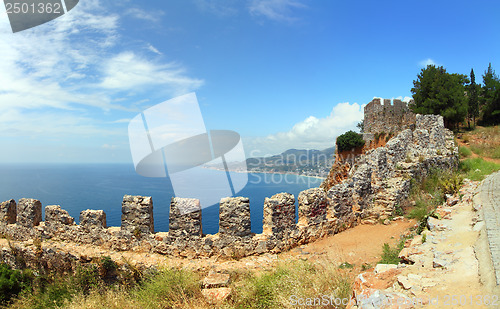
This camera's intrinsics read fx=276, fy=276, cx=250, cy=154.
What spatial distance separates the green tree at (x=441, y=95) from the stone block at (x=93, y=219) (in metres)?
21.1

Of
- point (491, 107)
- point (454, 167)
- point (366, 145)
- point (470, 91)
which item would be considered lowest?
point (454, 167)

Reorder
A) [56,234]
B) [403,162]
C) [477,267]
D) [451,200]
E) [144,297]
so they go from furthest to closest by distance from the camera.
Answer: [403,162] → [56,234] → [451,200] → [144,297] → [477,267]

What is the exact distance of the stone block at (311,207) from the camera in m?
8.66

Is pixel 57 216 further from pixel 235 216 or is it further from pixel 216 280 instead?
pixel 216 280

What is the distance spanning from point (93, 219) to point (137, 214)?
168 cm

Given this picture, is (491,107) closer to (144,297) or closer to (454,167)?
(454,167)

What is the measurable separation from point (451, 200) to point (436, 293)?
649 cm

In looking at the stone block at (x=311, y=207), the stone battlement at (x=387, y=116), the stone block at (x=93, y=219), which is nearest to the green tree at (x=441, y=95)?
the stone battlement at (x=387, y=116)

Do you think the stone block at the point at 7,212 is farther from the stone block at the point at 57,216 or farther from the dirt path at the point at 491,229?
the dirt path at the point at 491,229

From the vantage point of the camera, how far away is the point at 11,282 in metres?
9.16

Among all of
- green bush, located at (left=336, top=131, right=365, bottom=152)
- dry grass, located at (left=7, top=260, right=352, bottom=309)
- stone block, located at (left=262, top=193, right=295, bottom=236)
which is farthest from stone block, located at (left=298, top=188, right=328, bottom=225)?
green bush, located at (left=336, top=131, right=365, bottom=152)

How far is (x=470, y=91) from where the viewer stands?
25516 millimetres

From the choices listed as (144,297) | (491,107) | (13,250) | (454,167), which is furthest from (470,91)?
(13,250)

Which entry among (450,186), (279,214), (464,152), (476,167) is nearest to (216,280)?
(279,214)
